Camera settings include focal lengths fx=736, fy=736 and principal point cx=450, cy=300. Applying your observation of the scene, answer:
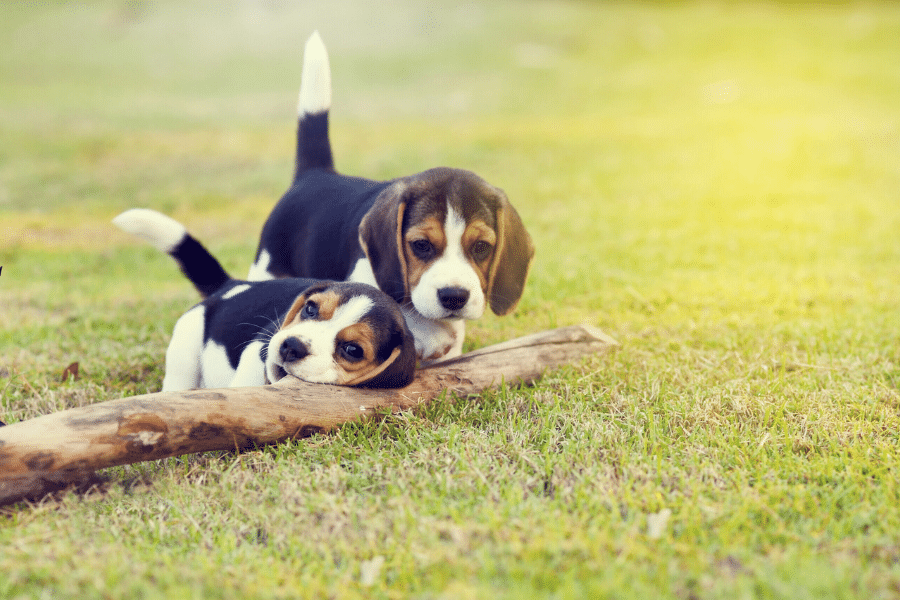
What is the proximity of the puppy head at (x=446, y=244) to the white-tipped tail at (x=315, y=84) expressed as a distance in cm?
142

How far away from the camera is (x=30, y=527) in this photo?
278cm

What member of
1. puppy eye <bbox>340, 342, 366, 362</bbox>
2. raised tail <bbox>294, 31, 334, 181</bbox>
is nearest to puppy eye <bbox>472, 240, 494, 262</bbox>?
puppy eye <bbox>340, 342, 366, 362</bbox>

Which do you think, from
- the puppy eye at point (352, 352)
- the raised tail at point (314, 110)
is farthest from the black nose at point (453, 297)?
the raised tail at point (314, 110)

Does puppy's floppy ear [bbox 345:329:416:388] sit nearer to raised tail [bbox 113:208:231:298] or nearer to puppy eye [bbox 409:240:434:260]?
puppy eye [bbox 409:240:434:260]

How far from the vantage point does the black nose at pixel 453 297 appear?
12.0ft

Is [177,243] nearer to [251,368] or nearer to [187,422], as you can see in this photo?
[251,368]

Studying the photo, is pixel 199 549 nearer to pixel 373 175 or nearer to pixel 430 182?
pixel 430 182

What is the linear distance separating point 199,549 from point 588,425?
1804 mm

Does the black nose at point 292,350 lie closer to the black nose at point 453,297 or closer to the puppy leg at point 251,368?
the puppy leg at point 251,368

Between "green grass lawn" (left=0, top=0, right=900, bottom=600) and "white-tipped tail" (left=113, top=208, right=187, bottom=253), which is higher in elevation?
"white-tipped tail" (left=113, top=208, right=187, bottom=253)

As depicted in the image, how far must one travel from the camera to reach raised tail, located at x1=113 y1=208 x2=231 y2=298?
4.31 m

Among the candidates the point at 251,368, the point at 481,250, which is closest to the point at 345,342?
the point at 251,368

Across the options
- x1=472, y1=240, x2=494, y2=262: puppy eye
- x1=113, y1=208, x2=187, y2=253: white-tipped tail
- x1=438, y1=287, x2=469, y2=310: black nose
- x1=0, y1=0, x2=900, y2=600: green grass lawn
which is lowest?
x1=0, y1=0, x2=900, y2=600: green grass lawn

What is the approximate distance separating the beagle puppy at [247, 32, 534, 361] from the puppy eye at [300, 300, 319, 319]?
0.54 m
